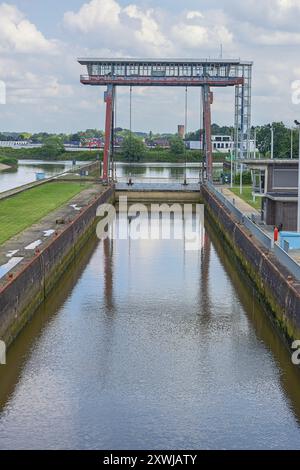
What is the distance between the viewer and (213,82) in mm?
61594

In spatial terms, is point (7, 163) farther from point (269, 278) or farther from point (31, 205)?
point (269, 278)

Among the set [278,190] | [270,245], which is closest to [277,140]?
[278,190]

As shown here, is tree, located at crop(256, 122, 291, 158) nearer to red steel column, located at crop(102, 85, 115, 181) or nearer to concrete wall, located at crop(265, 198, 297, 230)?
red steel column, located at crop(102, 85, 115, 181)

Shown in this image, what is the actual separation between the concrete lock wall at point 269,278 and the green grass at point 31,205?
1030cm

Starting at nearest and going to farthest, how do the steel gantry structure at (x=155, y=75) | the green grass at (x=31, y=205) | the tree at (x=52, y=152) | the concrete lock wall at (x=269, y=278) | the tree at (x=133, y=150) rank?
the concrete lock wall at (x=269, y=278)
the green grass at (x=31, y=205)
the steel gantry structure at (x=155, y=75)
the tree at (x=133, y=150)
the tree at (x=52, y=152)

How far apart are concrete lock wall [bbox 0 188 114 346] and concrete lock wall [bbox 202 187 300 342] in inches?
315

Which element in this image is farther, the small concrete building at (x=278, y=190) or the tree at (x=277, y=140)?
the tree at (x=277, y=140)

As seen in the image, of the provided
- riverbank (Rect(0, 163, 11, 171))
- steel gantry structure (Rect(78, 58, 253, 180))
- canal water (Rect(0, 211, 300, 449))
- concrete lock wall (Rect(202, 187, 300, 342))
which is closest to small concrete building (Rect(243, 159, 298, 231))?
concrete lock wall (Rect(202, 187, 300, 342))

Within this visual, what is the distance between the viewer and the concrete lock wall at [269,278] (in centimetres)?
2160

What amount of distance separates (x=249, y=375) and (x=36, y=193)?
1609 inches

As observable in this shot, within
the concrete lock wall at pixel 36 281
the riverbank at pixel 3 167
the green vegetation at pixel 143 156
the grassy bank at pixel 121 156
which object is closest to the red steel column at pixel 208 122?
the concrete lock wall at pixel 36 281

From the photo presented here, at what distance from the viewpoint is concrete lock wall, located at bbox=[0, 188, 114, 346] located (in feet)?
70.9

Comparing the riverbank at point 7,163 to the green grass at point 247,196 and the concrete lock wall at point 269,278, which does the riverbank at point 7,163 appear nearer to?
the green grass at point 247,196
